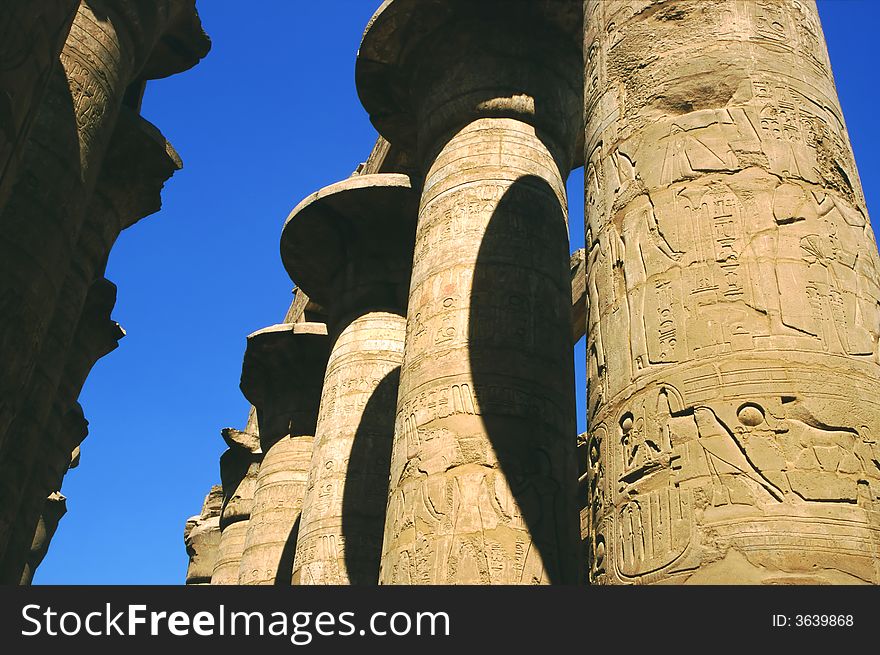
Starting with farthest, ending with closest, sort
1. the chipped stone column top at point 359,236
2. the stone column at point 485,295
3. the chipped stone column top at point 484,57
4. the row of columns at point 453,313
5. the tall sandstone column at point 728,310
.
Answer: the chipped stone column top at point 359,236 → the chipped stone column top at point 484,57 → the row of columns at point 453,313 → the stone column at point 485,295 → the tall sandstone column at point 728,310

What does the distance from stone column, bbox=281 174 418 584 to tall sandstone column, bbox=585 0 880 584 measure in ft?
21.9

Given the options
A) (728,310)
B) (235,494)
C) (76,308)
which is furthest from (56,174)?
(235,494)

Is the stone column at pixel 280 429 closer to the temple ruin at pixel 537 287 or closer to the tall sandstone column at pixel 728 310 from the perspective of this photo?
the temple ruin at pixel 537 287

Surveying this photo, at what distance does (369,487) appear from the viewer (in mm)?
11508

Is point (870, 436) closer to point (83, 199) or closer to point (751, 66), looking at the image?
point (751, 66)

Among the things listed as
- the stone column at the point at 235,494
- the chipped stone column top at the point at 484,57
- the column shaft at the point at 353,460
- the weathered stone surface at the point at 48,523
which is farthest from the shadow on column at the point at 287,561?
the weathered stone surface at the point at 48,523

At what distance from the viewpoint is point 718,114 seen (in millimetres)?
5184

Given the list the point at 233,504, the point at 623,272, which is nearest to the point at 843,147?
the point at 623,272

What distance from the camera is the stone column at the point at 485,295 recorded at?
7.36m

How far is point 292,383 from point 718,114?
13.2 meters

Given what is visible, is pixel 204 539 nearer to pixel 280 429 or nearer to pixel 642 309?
pixel 280 429

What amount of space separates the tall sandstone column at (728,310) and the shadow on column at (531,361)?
8.49ft

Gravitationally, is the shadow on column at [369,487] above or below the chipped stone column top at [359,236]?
below

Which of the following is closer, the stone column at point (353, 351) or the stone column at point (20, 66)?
the stone column at point (20, 66)
